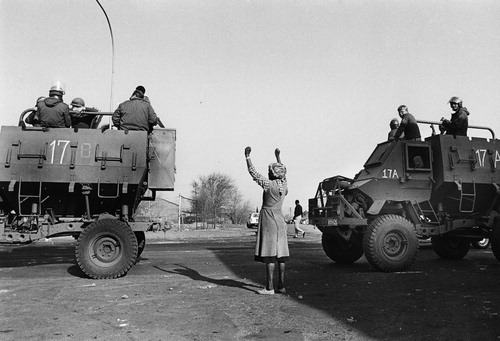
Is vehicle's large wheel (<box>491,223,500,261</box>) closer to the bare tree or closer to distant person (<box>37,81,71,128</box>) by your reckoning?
distant person (<box>37,81,71,128</box>)

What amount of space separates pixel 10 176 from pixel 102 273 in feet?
7.40

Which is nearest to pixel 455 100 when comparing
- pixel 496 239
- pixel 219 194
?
pixel 496 239

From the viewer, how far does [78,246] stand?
7.51 metres

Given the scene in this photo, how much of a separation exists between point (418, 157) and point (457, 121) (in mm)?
1340

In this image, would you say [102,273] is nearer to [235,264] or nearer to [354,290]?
[235,264]

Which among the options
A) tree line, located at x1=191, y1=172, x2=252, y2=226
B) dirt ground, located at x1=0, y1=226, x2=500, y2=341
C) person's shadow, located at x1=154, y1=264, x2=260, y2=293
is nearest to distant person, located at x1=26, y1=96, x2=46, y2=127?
dirt ground, located at x1=0, y1=226, x2=500, y2=341

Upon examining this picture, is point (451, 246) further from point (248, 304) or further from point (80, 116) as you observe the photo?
point (80, 116)

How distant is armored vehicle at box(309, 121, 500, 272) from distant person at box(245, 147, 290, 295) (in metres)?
2.80

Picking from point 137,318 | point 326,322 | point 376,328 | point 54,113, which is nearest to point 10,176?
point 54,113

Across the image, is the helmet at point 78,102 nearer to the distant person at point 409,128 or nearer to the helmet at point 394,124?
the distant person at point 409,128

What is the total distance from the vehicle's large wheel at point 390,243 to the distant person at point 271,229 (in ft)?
8.55

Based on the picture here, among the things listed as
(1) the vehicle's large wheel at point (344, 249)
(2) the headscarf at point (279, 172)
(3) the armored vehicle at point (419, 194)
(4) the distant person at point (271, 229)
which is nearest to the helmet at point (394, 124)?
(3) the armored vehicle at point (419, 194)

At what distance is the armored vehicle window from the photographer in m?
9.47

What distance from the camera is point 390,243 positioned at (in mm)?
8578
